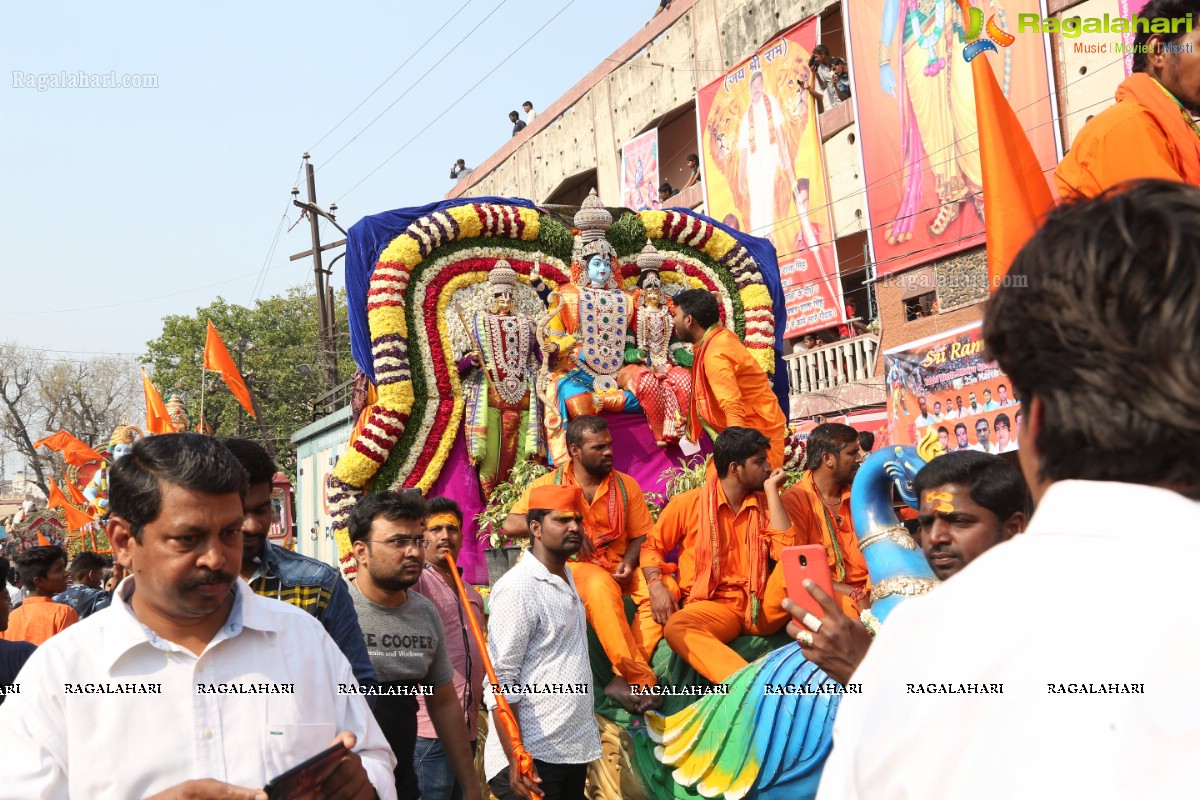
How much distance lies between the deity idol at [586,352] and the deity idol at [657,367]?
122mm

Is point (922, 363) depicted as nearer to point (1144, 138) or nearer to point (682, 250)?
point (682, 250)

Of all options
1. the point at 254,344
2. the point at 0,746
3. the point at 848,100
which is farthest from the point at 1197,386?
the point at 254,344

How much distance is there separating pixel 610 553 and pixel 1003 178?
11.0ft

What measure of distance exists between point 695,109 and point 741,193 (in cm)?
274

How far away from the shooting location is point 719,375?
6.92 meters

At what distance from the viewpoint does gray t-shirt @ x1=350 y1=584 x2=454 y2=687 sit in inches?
155

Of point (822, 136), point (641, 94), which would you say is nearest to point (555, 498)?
point (822, 136)

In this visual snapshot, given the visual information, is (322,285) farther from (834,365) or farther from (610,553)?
(610,553)

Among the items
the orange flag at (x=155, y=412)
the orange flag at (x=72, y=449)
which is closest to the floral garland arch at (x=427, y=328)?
the orange flag at (x=155, y=412)

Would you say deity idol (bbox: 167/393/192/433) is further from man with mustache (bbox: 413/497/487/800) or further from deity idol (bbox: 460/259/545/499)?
man with mustache (bbox: 413/497/487/800)

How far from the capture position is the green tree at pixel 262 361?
3591 cm

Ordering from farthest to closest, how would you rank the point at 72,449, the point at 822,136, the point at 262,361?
1. the point at 262,361
2. the point at 72,449
3. the point at 822,136

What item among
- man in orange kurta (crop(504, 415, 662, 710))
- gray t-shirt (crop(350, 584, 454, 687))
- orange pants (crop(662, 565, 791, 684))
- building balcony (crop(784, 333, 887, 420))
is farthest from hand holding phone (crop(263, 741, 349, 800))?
building balcony (crop(784, 333, 887, 420))

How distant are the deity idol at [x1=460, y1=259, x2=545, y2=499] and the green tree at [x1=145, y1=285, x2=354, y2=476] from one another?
83.9 ft
